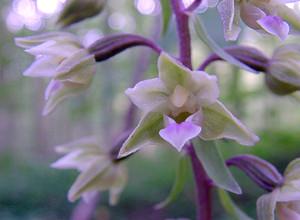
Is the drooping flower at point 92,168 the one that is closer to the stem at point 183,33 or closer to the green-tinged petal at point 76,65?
the green-tinged petal at point 76,65

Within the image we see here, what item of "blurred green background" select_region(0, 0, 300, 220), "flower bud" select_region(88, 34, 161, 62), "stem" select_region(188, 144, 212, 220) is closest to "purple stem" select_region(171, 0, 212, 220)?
"stem" select_region(188, 144, 212, 220)

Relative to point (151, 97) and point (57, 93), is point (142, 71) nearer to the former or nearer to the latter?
point (57, 93)

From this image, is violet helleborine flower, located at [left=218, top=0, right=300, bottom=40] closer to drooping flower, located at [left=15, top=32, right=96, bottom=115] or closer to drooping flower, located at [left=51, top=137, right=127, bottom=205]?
drooping flower, located at [left=15, top=32, right=96, bottom=115]

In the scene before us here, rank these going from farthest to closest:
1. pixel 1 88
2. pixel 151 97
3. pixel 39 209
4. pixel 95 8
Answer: pixel 1 88 → pixel 39 209 → pixel 95 8 → pixel 151 97

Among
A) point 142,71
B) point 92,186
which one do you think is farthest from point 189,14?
point 142,71

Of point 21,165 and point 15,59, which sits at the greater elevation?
point 15,59

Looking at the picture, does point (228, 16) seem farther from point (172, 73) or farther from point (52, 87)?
point (52, 87)

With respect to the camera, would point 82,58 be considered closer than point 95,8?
Yes
